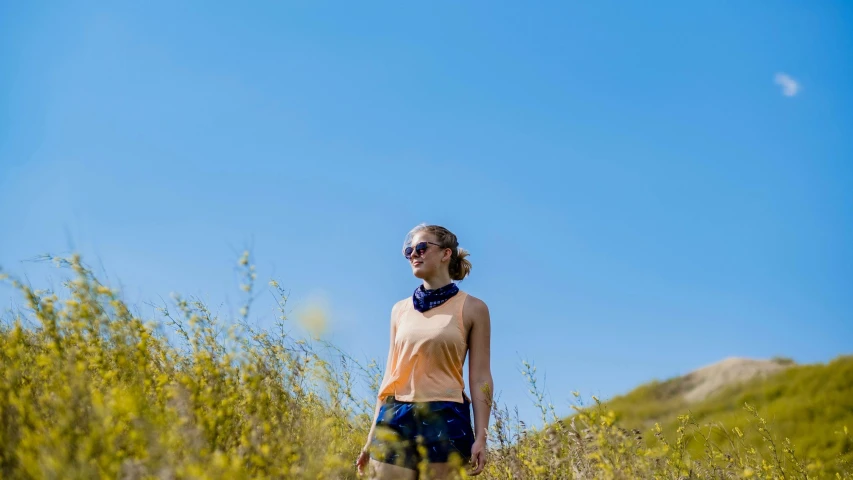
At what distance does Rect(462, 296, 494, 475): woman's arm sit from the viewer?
Result: 376 cm

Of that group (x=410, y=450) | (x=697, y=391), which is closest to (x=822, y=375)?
(x=697, y=391)

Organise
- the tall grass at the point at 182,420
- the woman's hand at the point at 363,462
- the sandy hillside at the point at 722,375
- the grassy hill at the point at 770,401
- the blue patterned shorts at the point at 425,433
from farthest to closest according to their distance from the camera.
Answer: the sandy hillside at the point at 722,375, the grassy hill at the point at 770,401, the woman's hand at the point at 363,462, the blue patterned shorts at the point at 425,433, the tall grass at the point at 182,420

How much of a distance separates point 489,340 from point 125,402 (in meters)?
2.22

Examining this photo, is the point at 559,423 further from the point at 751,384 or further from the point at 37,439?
the point at 751,384

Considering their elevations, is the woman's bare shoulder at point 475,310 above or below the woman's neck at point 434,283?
below

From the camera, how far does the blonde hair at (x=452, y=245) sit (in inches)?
168

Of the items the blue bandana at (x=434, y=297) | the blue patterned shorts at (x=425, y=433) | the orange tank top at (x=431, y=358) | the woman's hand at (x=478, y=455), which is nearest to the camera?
the blue patterned shorts at (x=425, y=433)

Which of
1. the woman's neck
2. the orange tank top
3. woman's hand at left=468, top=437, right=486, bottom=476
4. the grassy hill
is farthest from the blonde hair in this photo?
the grassy hill

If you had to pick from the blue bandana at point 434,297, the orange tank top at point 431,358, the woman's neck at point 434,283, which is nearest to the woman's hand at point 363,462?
the orange tank top at point 431,358

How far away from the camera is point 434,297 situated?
161 inches

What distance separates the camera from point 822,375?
67.6ft

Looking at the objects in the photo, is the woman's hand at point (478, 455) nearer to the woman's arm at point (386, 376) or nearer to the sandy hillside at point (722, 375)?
the woman's arm at point (386, 376)

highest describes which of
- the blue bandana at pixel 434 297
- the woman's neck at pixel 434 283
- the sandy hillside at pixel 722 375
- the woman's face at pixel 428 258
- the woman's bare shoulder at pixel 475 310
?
the sandy hillside at pixel 722 375

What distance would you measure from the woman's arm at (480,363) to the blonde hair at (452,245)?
0.39m
